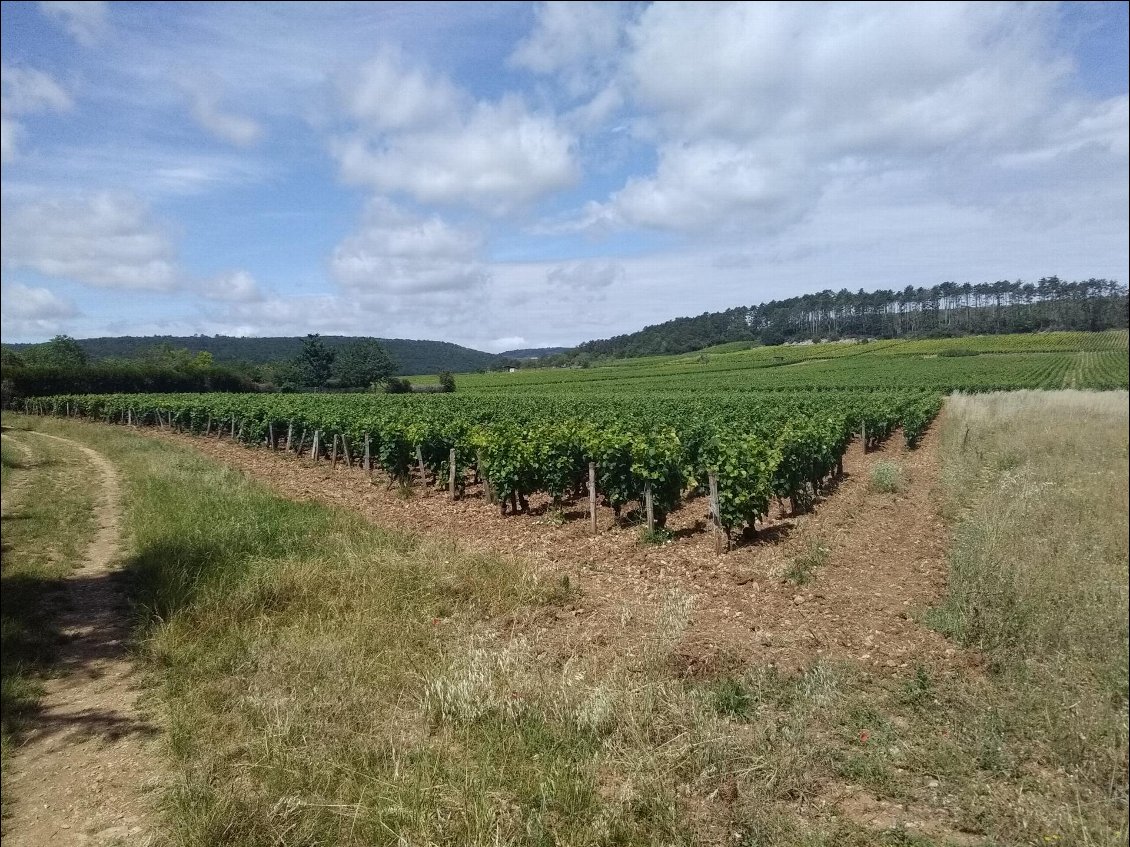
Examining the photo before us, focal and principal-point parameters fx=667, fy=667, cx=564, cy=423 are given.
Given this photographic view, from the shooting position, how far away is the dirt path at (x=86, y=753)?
Answer: 4477 millimetres

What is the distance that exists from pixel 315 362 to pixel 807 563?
104 metres

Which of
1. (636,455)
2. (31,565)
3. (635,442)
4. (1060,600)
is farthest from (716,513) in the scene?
(31,565)

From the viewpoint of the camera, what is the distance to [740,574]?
1000cm

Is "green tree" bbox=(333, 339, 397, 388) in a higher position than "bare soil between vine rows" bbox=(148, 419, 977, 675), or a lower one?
higher

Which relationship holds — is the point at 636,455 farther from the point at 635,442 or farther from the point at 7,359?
the point at 7,359

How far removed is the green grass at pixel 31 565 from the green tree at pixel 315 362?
8591 centimetres

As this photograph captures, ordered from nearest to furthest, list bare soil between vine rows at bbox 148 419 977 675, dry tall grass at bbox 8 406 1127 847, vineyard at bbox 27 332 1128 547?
dry tall grass at bbox 8 406 1127 847, bare soil between vine rows at bbox 148 419 977 675, vineyard at bbox 27 332 1128 547

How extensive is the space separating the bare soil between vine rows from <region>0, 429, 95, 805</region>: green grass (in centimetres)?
455

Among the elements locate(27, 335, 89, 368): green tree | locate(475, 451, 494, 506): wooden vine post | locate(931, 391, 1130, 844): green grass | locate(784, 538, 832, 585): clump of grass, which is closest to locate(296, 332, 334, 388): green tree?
locate(27, 335, 89, 368): green tree

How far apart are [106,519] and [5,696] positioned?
8.19 metres

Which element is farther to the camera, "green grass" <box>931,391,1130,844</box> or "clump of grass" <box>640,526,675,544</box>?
"clump of grass" <box>640,526,675,544</box>

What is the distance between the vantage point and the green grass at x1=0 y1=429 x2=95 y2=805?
6113 millimetres

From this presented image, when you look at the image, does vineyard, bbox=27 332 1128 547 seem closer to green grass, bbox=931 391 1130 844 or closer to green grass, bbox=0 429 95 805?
green grass, bbox=931 391 1130 844

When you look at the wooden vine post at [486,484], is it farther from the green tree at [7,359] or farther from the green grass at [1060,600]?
the green grass at [1060,600]
